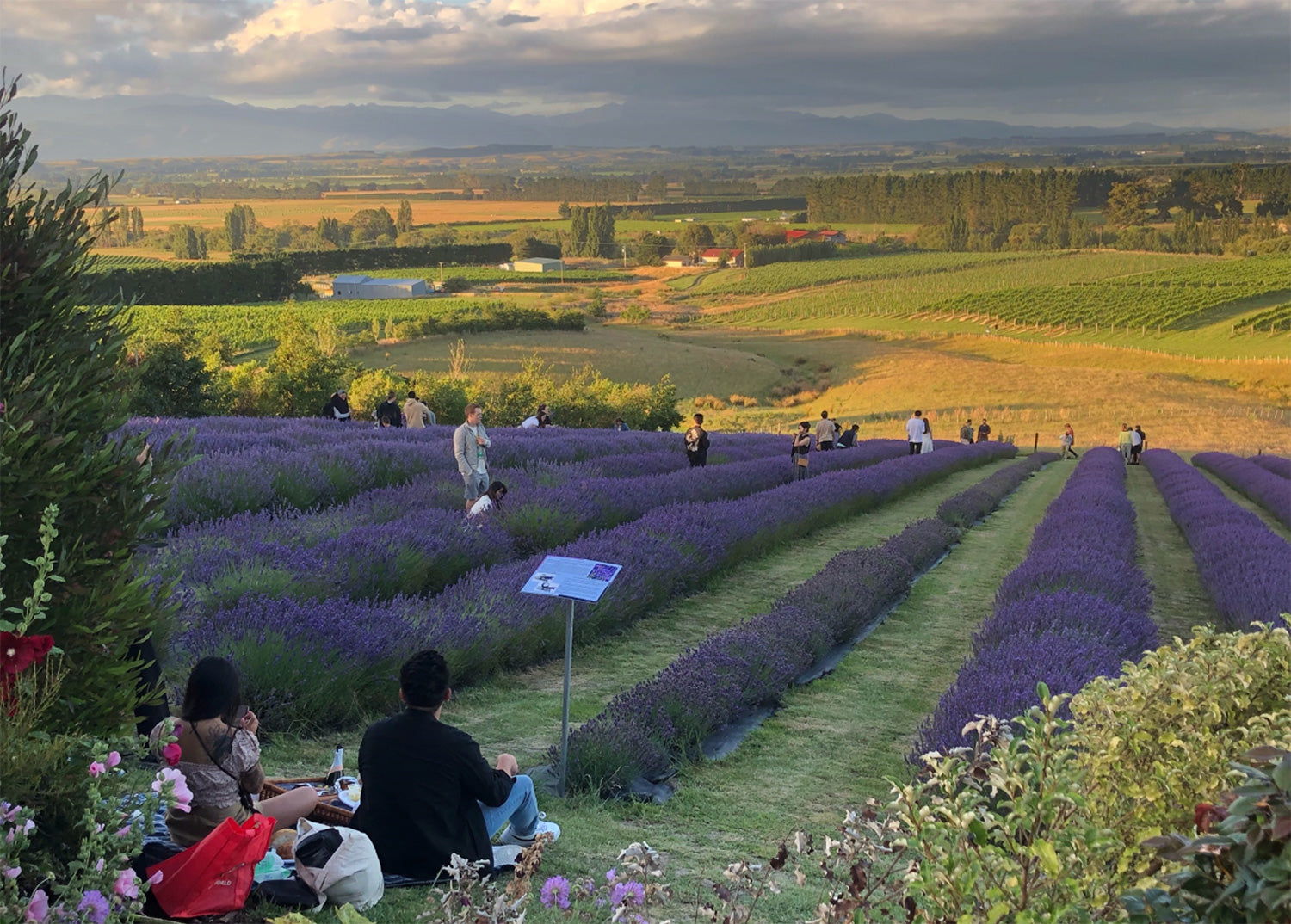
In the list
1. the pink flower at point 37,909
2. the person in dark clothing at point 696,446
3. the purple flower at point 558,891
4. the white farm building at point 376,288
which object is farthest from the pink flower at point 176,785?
the white farm building at point 376,288

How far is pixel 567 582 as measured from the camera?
491cm

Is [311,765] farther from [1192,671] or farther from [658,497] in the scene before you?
[658,497]

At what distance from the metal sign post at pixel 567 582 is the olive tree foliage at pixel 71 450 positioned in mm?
1753

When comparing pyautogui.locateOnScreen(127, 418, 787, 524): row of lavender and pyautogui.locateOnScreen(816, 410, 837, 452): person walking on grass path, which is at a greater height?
pyautogui.locateOnScreen(127, 418, 787, 524): row of lavender

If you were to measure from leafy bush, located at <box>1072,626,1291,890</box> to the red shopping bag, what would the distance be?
233cm

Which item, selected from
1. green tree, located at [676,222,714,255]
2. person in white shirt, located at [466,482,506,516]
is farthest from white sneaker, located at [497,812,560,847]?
green tree, located at [676,222,714,255]

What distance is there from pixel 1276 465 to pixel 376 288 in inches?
3704

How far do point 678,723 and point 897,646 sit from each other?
328cm

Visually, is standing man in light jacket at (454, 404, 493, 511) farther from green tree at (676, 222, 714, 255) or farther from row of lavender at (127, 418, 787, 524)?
green tree at (676, 222, 714, 255)

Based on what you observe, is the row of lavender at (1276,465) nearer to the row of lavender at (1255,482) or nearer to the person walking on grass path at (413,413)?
the row of lavender at (1255,482)

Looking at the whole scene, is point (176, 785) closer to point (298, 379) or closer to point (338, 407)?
point (338, 407)

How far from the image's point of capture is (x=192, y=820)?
3.77 m

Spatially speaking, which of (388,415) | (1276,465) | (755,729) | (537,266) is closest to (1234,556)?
(755,729)

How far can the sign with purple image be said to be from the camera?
4844 mm
